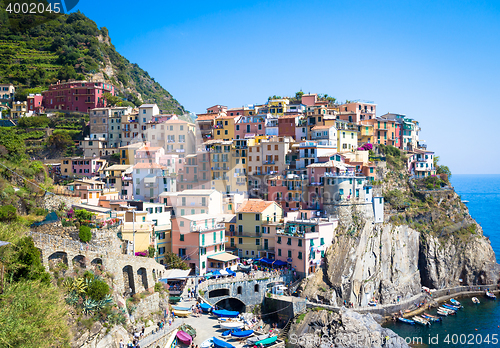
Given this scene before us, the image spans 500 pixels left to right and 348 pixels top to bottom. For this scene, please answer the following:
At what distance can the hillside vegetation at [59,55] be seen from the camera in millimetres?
81188

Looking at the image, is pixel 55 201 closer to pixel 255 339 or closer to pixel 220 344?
pixel 220 344

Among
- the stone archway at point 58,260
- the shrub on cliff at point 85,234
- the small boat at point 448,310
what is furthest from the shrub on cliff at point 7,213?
the small boat at point 448,310

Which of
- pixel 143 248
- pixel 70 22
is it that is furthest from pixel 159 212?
pixel 70 22

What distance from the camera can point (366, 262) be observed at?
4753cm

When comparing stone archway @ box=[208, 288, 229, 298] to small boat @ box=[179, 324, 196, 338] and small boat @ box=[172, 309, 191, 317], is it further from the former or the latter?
small boat @ box=[179, 324, 196, 338]

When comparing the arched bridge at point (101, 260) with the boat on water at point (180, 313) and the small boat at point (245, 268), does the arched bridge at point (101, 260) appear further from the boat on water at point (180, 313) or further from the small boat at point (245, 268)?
the small boat at point (245, 268)

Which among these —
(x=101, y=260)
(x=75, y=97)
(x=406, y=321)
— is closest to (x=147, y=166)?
(x=101, y=260)

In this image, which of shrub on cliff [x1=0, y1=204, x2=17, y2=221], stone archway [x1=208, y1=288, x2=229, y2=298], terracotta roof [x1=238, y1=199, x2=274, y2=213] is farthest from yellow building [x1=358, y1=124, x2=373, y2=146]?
shrub on cliff [x1=0, y1=204, x2=17, y2=221]

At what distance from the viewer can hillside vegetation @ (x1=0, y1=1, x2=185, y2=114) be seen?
81.2 m

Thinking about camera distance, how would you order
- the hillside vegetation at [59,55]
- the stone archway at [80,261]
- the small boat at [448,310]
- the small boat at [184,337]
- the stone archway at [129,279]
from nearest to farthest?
1. the stone archway at [80,261]
2. the stone archway at [129,279]
3. the small boat at [184,337]
4. the small boat at [448,310]
5. the hillside vegetation at [59,55]

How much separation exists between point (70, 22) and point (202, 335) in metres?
92.0

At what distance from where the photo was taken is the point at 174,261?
4031 cm

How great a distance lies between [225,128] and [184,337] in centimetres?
3635

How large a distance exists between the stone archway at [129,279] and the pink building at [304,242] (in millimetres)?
17769
